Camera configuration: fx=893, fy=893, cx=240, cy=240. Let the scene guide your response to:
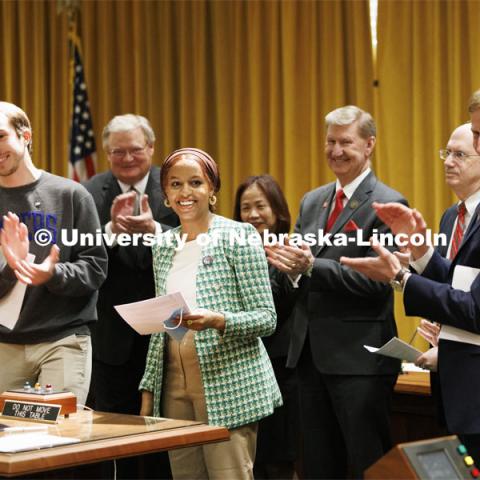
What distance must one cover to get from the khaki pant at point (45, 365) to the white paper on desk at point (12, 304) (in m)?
0.09

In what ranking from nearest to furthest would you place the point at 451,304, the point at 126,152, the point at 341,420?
Result: 1. the point at 451,304
2. the point at 341,420
3. the point at 126,152

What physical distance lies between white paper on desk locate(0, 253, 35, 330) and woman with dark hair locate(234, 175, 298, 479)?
4.48 ft

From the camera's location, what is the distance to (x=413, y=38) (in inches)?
221

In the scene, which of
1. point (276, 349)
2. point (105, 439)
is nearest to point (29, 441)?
point (105, 439)

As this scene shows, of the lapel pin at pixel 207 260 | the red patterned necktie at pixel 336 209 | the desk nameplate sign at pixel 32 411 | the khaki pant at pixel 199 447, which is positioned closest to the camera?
the desk nameplate sign at pixel 32 411

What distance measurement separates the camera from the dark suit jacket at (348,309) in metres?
3.77

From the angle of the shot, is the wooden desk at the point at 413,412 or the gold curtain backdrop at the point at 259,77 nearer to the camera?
the wooden desk at the point at 413,412

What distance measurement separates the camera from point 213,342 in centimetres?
307

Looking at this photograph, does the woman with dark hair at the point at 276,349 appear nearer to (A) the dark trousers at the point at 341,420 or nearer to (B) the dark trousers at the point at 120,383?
(A) the dark trousers at the point at 341,420

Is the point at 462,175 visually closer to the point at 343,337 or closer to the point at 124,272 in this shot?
the point at 343,337

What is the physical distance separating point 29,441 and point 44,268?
0.86 m

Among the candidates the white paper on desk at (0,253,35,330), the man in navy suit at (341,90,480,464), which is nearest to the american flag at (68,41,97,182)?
the white paper on desk at (0,253,35,330)

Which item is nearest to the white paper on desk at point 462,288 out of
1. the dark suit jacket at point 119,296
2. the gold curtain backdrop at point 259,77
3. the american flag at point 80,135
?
the dark suit jacket at point 119,296

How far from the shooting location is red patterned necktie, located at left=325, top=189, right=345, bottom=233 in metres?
4.01
